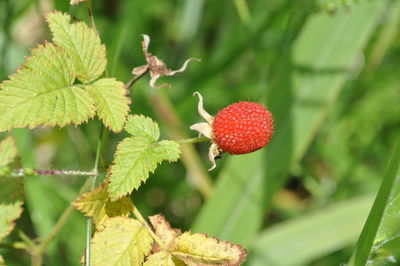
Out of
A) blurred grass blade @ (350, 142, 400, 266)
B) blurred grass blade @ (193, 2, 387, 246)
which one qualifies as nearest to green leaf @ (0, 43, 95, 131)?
blurred grass blade @ (350, 142, 400, 266)

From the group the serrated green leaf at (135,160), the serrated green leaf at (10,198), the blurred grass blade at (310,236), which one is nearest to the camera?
the serrated green leaf at (135,160)

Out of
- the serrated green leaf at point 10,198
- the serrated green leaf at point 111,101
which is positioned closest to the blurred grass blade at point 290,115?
the serrated green leaf at point 10,198

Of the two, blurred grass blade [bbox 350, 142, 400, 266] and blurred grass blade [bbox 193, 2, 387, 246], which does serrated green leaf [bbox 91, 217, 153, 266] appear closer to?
blurred grass blade [bbox 350, 142, 400, 266]

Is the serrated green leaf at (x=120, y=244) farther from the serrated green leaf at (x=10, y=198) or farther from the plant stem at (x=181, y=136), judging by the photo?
the plant stem at (x=181, y=136)

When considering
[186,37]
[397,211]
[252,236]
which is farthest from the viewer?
[186,37]

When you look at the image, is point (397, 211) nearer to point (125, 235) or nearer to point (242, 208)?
point (125, 235)

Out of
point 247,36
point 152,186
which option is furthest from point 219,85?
point 152,186
